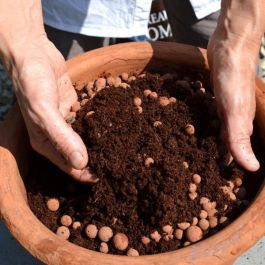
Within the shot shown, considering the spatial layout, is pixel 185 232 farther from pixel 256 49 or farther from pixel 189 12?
pixel 189 12

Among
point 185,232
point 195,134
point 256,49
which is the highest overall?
point 256,49

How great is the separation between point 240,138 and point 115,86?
390mm

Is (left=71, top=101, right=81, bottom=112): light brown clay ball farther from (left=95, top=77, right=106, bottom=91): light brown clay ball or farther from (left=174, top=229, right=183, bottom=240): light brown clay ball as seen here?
(left=174, top=229, right=183, bottom=240): light brown clay ball

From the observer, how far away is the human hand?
44.9 inches

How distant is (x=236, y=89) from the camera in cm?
118

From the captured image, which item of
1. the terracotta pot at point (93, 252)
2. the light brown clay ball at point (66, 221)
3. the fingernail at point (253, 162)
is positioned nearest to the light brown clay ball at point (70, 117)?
the terracotta pot at point (93, 252)

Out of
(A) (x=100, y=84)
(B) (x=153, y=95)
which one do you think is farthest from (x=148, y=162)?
(A) (x=100, y=84)

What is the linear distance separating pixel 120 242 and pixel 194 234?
0.54 ft

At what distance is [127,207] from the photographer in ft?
3.69

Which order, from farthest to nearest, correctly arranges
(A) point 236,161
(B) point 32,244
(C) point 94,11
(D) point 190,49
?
(C) point 94,11, (D) point 190,49, (A) point 236,161, (B) point 32,244

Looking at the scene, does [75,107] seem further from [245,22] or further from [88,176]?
[245,22]

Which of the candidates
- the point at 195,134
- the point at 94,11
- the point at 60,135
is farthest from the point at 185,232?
the point at 94,11

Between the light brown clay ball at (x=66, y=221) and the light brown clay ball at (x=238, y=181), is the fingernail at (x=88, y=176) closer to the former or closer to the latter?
the light brown clay ball at (x=66, y=221)

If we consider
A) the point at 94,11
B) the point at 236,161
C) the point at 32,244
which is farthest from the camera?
the point at 94,11
